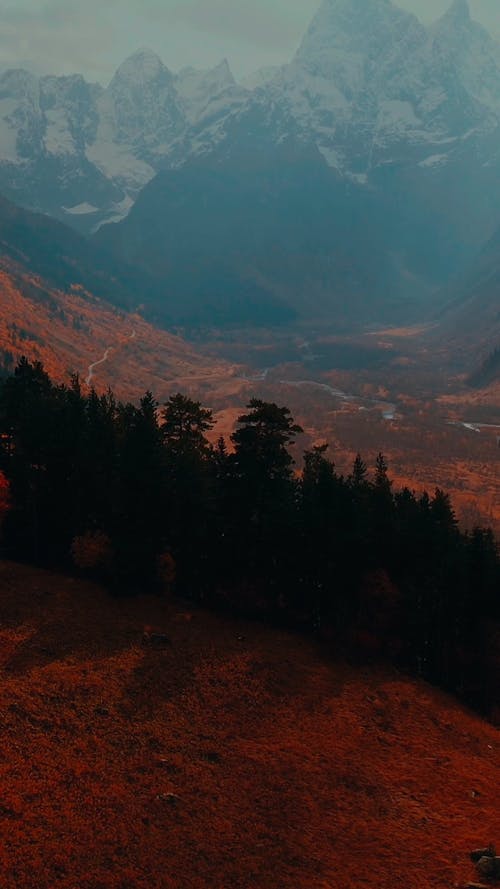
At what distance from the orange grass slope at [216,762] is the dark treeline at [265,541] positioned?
4.06 m

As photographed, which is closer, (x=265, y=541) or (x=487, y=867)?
(x=487, y=867)

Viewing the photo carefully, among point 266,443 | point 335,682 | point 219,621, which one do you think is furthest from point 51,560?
point 335,682

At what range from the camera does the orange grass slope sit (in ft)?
92.4

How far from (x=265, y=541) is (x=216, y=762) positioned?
22009 mm

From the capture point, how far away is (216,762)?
34.9 m

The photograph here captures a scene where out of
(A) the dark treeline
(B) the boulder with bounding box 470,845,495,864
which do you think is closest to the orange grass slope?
(B) the boulder with bounding box 470,845,495,864

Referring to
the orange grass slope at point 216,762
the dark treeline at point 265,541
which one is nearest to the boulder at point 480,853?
the orange grass slope at point 216,762

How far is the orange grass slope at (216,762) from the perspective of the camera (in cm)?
2816

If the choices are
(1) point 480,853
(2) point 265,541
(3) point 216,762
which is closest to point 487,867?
(1) point 480,853

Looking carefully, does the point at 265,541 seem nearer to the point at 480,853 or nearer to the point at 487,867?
the point at 480,853

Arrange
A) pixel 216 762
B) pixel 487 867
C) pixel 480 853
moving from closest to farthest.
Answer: pixel 487 867, pixel 480 853, pixel 216 762

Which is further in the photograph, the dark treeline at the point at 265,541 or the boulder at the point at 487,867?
the dark treeline at the point at 265,541

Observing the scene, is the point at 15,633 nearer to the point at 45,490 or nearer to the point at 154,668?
the point at 154,668

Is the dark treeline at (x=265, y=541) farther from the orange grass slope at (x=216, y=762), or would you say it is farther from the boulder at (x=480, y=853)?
the boulder at (x=480, y=853)
